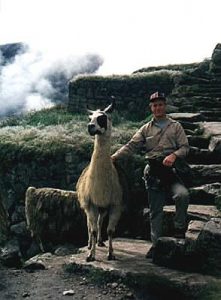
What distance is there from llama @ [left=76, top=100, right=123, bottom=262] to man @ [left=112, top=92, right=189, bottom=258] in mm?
526

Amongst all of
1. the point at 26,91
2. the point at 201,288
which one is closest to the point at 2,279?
the point at 201,288

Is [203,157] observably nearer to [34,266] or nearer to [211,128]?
[211,128]

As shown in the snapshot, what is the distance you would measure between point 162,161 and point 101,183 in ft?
3.55

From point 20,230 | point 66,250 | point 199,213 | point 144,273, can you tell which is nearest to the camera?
point 144,273

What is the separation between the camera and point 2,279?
744 centimetres

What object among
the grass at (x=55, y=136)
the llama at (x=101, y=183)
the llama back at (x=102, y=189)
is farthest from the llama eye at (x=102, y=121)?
the grass at (x=55, y=136)

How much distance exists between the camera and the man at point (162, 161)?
7.45m

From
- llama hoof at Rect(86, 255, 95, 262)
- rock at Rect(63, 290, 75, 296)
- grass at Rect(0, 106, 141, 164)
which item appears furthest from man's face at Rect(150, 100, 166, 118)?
grass at Rect(0, 106, 141, 164)

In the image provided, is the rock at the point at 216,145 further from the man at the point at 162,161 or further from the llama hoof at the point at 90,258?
the llama hoof at the point at 90,258

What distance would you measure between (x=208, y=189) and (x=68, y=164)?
5.33 meters

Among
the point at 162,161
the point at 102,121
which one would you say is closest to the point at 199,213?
the point at 162,161

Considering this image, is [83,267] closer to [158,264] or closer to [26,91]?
[158,264]

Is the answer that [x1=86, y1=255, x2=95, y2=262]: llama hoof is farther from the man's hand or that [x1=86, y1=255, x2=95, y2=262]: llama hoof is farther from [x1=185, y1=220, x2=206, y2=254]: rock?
the man's hand

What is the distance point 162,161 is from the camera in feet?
24.6
